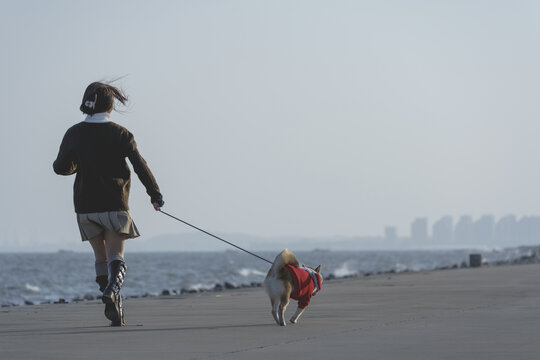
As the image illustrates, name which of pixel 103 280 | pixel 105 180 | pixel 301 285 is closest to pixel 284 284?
pixel 301 285

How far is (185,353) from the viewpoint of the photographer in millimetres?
6910

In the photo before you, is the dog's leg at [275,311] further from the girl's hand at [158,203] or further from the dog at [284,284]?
the girl's hand at [158,203]

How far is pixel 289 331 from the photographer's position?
875 centimetres

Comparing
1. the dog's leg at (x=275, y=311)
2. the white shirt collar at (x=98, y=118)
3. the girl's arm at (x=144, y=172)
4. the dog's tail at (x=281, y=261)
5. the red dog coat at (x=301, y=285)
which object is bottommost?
the dog's leg at (x=275, y=311)

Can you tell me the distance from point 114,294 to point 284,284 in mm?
1645

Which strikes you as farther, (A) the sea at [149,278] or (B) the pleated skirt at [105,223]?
(A) the sea at [149,278]

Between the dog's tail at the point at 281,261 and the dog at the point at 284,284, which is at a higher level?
the dog's tail at the point at 281,261

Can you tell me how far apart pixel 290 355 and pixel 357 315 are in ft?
13.3

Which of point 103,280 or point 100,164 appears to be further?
point 103,280

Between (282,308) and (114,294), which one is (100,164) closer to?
(114,294)

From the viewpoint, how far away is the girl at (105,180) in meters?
9.23

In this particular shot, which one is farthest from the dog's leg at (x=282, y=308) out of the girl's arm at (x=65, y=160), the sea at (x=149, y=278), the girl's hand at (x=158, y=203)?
the sea at (x=149, y=278)

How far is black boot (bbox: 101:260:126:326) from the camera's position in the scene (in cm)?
920

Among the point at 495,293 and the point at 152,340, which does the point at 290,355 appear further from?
the point at 495,293
